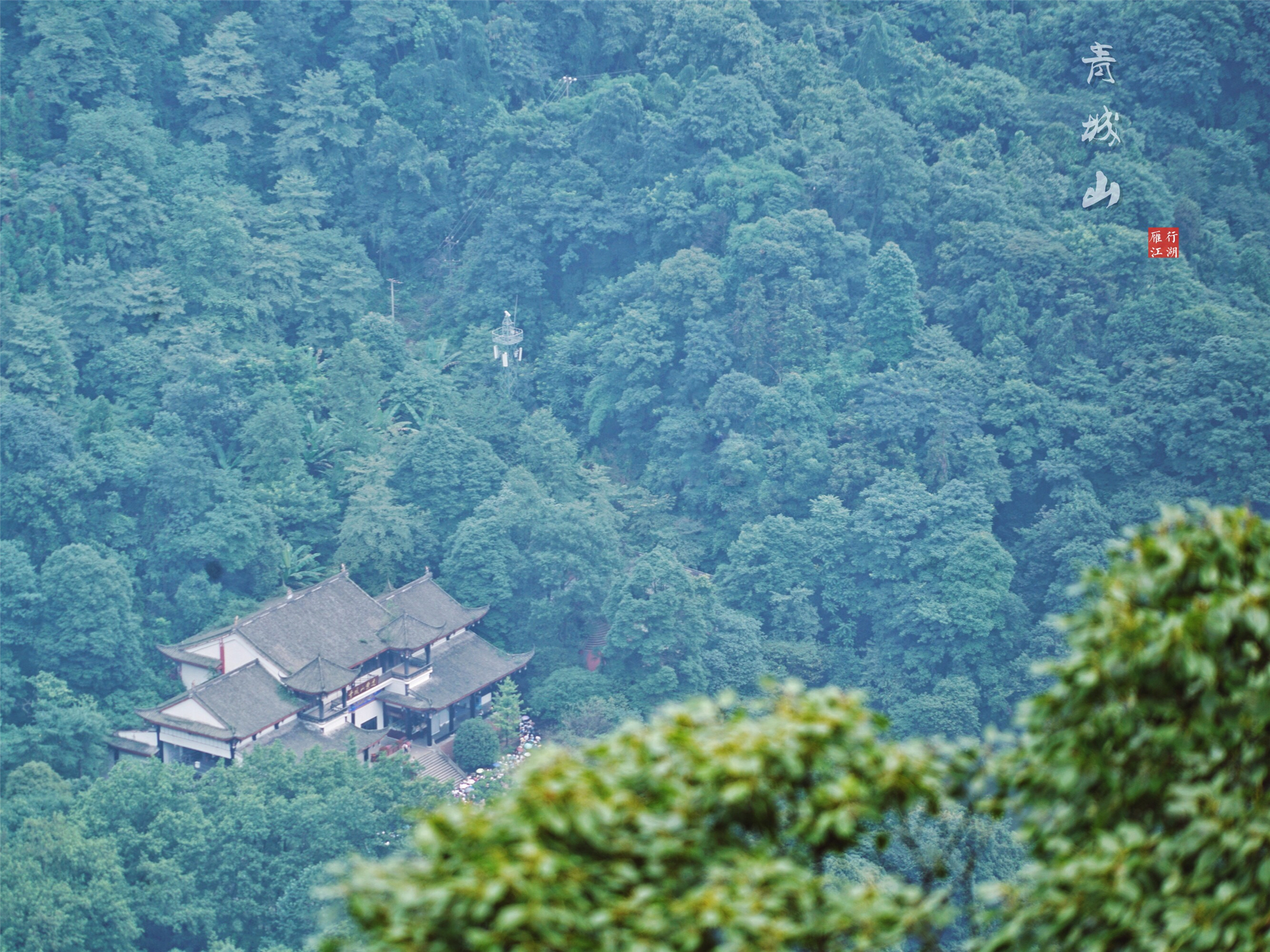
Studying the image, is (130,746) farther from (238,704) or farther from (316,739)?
(316,739)

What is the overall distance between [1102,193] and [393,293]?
1281cm

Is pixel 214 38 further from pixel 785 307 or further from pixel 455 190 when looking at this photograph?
pixel 785 307

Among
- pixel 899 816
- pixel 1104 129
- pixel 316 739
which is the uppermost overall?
pixel 1104 129

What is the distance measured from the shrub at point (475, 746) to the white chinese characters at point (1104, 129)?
14.5 meters

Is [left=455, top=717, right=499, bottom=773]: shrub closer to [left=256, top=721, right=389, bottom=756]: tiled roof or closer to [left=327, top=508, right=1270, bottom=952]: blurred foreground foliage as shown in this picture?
[left=256, top=721, right=389, bottom=756]: tiled roof

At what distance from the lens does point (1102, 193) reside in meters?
22.9

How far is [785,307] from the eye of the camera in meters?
22.7

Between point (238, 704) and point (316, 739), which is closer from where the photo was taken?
point (238, 704)

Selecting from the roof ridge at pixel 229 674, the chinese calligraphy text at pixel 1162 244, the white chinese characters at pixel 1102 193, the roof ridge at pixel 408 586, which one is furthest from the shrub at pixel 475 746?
the white chinese characters at pixel 1102 193

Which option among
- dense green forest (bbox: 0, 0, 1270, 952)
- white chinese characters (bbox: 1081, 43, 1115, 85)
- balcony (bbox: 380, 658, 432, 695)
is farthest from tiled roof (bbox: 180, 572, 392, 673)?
white chinese characters (bbox: 1081, 43, 1115, 85)

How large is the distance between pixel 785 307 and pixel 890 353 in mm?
1903

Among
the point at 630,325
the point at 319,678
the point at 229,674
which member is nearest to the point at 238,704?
the point at 229,674

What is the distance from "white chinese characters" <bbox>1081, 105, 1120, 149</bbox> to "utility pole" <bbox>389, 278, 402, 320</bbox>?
41.8 feet

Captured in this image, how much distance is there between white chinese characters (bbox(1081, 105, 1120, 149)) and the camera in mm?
23359
